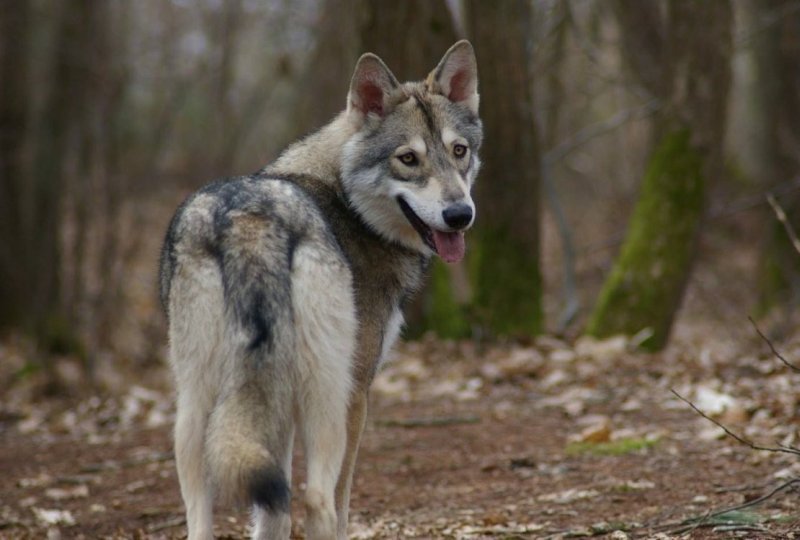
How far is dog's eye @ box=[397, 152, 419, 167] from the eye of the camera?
4953mm

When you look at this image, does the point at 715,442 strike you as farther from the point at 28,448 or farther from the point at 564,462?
the point at 28,448

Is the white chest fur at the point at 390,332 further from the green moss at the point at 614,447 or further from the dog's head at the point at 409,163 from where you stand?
the green moss at the point at 614,447

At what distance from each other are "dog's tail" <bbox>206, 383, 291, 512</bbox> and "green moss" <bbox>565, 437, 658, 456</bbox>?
312 centimetres

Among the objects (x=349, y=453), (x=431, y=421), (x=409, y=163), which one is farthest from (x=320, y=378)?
(x=431, y=421)

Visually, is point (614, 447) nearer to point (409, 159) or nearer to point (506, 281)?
point (409, 159)

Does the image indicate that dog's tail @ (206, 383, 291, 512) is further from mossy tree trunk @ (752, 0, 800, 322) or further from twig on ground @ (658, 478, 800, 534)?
mossy tree trunk @ (752, 0, 800, 322)

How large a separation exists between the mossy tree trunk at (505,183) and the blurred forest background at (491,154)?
22 mm

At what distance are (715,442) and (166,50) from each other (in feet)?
43.0

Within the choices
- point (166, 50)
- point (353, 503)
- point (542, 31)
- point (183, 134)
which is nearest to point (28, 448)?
point (353, 503)

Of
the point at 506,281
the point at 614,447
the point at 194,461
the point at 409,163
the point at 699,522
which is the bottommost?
the point at 614,447

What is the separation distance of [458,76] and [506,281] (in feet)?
16.6

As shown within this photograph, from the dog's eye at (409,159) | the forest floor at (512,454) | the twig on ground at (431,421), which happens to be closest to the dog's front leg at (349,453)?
the forest floor at (512,454)

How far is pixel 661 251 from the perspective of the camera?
947 cm

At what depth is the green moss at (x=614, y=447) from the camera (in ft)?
20.8
